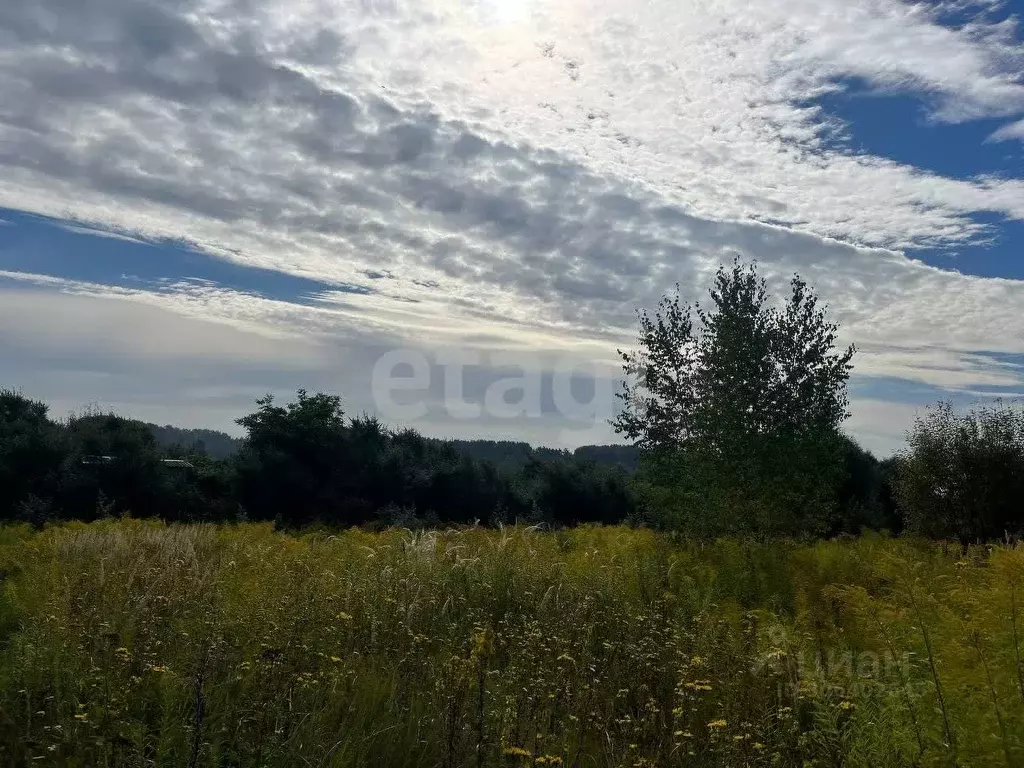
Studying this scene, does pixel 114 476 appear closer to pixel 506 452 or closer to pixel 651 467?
pixel 651 467

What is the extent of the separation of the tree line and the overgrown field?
4.20 m

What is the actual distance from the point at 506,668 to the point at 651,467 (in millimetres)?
10476

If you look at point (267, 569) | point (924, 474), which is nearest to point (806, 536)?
point (267, 569)

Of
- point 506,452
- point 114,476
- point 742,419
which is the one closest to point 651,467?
point 742,419

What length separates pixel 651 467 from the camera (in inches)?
624

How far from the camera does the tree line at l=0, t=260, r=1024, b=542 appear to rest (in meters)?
12.4

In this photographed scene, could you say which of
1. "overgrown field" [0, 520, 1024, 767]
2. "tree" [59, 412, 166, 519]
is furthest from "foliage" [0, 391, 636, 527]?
"overgrown field" [0, 520, 1024, 767]

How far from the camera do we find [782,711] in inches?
158

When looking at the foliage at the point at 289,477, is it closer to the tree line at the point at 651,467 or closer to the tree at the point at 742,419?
the tree line at the point at 651,467

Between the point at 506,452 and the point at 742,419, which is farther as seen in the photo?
the point at 506,452

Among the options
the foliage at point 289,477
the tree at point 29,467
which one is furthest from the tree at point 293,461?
the tree at point 29,467

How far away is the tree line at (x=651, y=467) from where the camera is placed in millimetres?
12383

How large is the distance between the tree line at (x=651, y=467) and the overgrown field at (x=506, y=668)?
4199 mm

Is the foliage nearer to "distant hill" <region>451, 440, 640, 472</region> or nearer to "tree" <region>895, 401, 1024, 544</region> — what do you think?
"distant hill" <region>451, 440, 640, 472</region>
